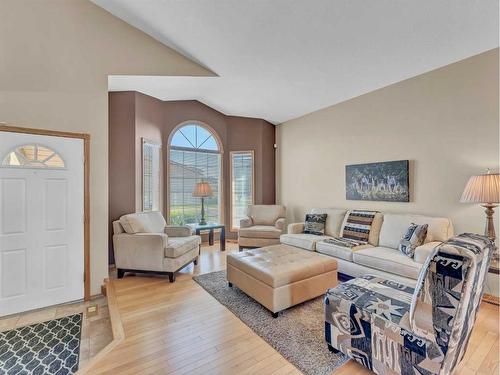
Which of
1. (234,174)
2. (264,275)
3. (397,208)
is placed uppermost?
(234,174)

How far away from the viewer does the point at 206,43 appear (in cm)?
314

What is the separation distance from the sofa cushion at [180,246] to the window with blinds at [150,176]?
112 cm

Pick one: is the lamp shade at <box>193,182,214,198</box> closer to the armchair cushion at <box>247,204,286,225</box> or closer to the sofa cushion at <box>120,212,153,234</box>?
the armchair cushion at <box>247,204,286,225</box>

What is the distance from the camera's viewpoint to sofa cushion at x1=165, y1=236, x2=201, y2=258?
3338 mm

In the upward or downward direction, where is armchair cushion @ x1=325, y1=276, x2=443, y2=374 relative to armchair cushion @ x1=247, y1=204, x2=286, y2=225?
downward

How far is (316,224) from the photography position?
13.6ft

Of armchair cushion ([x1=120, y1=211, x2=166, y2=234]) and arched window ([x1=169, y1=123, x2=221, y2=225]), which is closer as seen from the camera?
armchair cushion ([x1=120, y1=211, x2=166, y2=234])

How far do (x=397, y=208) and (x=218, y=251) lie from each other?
3.17 meters

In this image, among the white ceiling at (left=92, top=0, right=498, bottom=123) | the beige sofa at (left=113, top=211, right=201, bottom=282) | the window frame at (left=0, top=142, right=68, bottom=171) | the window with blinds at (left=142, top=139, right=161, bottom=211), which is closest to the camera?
the white ceiling at (left=92, top=0, right=498, bottom=123)

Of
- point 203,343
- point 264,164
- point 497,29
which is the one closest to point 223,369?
point 203,343

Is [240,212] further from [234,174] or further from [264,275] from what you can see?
[264,275]

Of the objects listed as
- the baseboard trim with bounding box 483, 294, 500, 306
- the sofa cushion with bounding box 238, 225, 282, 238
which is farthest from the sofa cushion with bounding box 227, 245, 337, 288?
the baseboard trim with bounding box 483, 294, 500, 306

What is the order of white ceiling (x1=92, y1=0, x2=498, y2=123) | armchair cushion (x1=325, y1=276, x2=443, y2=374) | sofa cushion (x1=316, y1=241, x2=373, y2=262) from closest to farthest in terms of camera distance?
armchair cushion (x1=325, y1=276, x2=443, y2=374) < white ceiling (x1=92, y1=0, x2=498, y2=123) < sofa cushion (x1=316, y1=241, x2=373, y2=262)

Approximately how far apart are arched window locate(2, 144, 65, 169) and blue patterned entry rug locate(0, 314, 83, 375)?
1629 millimetres
